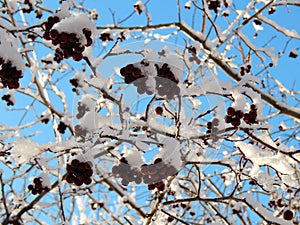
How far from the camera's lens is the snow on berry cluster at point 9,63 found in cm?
210

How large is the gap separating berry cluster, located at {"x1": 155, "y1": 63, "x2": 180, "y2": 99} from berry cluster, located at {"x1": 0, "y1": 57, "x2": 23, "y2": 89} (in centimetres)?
83

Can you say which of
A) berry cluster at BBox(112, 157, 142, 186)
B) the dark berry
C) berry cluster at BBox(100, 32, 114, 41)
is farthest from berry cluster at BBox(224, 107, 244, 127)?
berry cluster at BBox(100, 32, 114, 41)

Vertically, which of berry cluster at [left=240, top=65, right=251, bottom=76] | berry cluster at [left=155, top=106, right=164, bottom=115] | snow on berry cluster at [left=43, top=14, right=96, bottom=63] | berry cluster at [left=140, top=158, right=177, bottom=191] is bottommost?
berry cluster at [left=140, top=158, right=177, bottom=191]

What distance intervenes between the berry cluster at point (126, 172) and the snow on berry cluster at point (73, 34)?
24.2 inches

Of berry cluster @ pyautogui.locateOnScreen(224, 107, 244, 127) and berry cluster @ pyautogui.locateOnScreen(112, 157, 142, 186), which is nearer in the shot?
berry cluster @ pyautogui.locateOnScreen(112, 157, 142, 186)

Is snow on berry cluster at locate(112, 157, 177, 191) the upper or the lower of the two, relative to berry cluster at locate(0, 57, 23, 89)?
lower

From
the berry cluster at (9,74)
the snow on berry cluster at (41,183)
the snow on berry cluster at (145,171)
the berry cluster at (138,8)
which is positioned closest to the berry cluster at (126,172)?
the snow on berry cluster at (145,171)

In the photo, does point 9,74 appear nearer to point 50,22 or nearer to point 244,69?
point 50,22

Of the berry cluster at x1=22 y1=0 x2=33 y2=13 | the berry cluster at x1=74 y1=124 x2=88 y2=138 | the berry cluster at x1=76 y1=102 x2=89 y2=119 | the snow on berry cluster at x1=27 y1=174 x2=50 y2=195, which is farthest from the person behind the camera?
the berry cluster at x1=22 y1=0 x2=33 y2=13

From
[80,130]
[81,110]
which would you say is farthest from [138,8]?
[80,130]

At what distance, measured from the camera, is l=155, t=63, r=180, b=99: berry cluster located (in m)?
1.92

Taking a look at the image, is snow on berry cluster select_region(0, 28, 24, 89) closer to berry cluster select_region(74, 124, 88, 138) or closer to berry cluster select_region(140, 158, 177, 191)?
berry cluster select_region(74, 124, 88, 138)

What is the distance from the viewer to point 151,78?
6.38ft

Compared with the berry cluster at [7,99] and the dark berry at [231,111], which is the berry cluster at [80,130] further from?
the berry cluster at [7,99]
